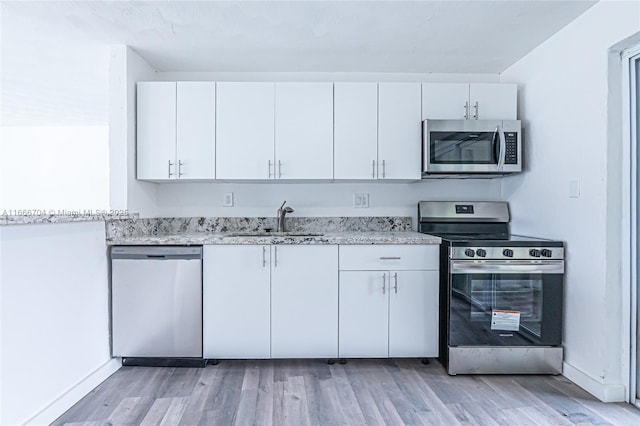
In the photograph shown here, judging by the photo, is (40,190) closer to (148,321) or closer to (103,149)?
(103,149)

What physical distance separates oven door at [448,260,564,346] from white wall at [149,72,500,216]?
0.88 meters

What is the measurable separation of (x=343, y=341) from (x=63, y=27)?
8.93 ft

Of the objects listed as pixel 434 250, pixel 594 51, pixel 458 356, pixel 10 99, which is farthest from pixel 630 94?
pixel 10 99

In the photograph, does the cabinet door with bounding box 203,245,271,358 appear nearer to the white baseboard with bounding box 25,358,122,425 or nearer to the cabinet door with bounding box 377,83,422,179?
the white baseboard with bounding box 25,358,122,425

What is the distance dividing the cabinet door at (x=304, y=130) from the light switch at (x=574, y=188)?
5.05 feet

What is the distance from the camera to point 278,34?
2193 mm

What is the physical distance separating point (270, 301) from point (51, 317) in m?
1.19

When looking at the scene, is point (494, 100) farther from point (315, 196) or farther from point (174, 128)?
point (174, 128)

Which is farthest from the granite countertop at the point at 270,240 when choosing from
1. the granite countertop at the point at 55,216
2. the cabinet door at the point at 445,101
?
the cabinet door at the point at 445,101

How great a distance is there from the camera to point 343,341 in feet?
7.52

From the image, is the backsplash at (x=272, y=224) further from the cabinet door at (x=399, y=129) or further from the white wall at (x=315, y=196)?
the cabinet door at (x=399, y=129)

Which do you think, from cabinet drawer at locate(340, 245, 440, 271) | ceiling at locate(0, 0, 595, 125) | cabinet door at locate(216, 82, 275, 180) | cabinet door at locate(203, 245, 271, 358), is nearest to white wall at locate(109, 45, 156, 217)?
ceiling at locate(0, 0, 595, 125)

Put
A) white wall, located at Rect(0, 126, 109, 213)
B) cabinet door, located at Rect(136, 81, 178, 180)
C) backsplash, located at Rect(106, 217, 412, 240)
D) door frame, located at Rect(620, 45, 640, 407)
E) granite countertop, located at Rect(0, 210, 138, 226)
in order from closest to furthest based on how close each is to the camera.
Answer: granite countertop, located at Rect(0, 210, 138, 226)
door frame, located at Rect(620, 45, 640, 407)
cabinet door, located at Rect(136, 81, 178, 180)
backsplash, located at Rect(106, 217, 412, 240)
white wall, located at Rect(0, 126, 109, 213)

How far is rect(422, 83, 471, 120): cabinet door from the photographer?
2.52 metres
